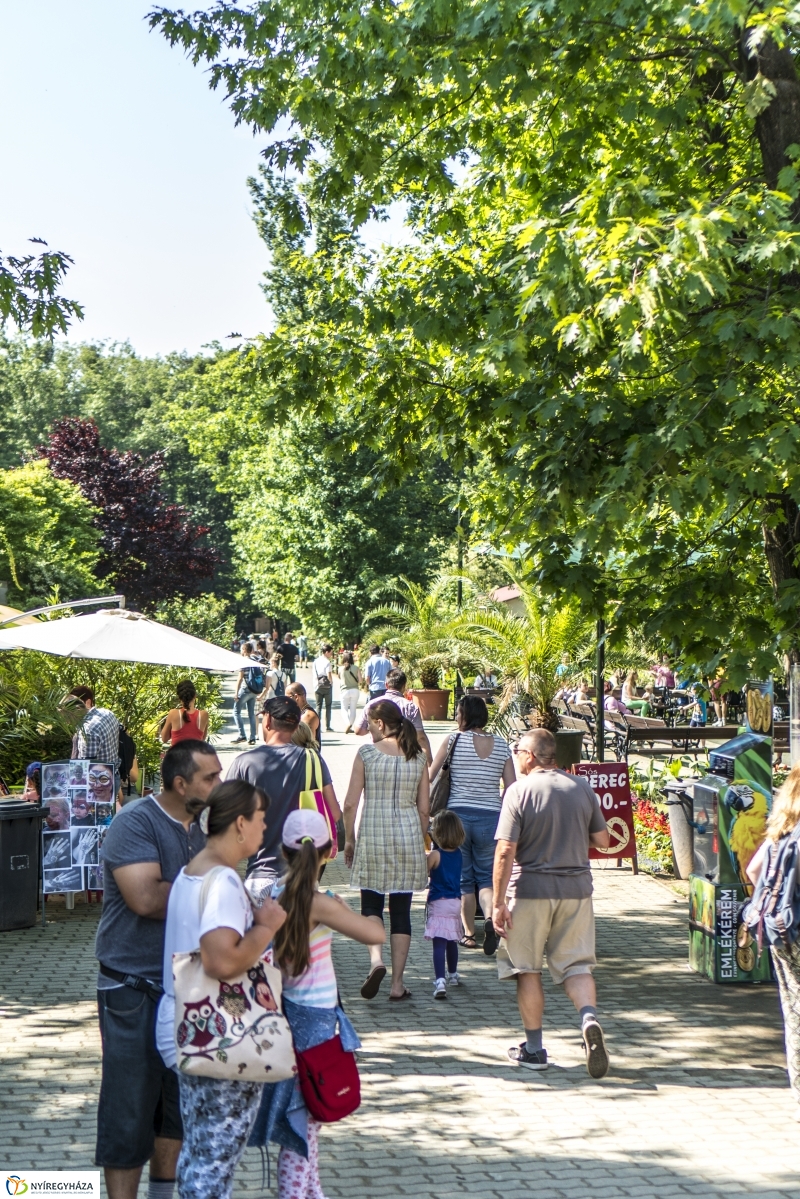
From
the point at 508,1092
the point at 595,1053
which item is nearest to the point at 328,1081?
the point at 508,1092

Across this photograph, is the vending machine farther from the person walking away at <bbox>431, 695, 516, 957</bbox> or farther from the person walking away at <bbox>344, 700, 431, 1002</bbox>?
the person walking away at <bbox>344, 700, 431, 1002</bbox>

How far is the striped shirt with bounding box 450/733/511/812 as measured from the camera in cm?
884

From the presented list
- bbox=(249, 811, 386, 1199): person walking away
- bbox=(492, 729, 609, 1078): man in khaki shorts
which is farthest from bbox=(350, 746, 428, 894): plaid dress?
bbox=(249, 811, 386, 1199): person walking away

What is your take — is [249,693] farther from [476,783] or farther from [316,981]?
[316,981]

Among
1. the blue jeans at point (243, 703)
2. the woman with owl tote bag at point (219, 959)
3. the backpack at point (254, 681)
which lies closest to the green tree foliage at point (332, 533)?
the blue jeans at point (243, 703)

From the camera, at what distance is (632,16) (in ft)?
24.4

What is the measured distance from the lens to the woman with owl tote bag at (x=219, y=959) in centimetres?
383

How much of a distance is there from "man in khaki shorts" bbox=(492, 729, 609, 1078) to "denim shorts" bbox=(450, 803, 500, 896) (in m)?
1.95

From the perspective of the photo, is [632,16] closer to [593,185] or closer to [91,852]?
[593,185]

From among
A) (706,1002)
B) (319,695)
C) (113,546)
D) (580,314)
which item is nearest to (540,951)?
(706,1002)

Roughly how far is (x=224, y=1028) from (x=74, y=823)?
22.9ft

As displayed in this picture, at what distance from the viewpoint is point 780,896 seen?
607 centimetres

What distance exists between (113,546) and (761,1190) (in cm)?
3462

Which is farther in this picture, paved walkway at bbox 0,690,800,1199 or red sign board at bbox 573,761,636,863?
red sign board at bbox 573,761,636,863
